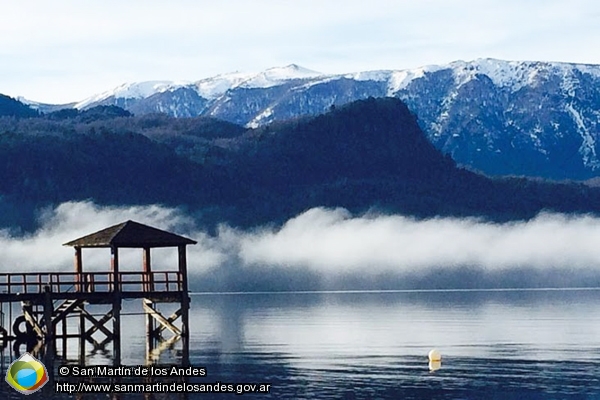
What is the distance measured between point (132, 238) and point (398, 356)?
67.8ft

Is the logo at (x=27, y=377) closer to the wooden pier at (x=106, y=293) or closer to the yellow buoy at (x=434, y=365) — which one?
the wooden pier at (x=106, y=293)

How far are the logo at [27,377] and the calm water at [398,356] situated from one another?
939mm

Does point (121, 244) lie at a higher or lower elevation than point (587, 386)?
higher

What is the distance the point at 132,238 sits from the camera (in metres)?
108

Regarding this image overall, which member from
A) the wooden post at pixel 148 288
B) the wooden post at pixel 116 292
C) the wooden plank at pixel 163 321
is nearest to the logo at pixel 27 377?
the wooden post at pixel 148 288

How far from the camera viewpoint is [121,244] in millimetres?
106812

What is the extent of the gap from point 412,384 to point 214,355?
86.3 feet

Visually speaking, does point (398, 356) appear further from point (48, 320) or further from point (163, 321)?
point (48, 320)

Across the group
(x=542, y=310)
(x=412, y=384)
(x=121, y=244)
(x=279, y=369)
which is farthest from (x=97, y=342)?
(x=542, y=310)

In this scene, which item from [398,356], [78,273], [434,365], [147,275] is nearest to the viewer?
[434,365]

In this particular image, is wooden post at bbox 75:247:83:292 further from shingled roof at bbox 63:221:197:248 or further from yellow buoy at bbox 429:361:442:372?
yellow buoy at bbox 429:361:442:372

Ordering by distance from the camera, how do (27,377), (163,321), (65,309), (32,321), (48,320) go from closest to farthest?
(27,377)
(48,320)
(65,309)
(32,321)
(163,321)

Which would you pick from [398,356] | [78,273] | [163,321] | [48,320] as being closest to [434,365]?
[398,356]

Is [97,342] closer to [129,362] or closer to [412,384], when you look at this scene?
[129,362]
